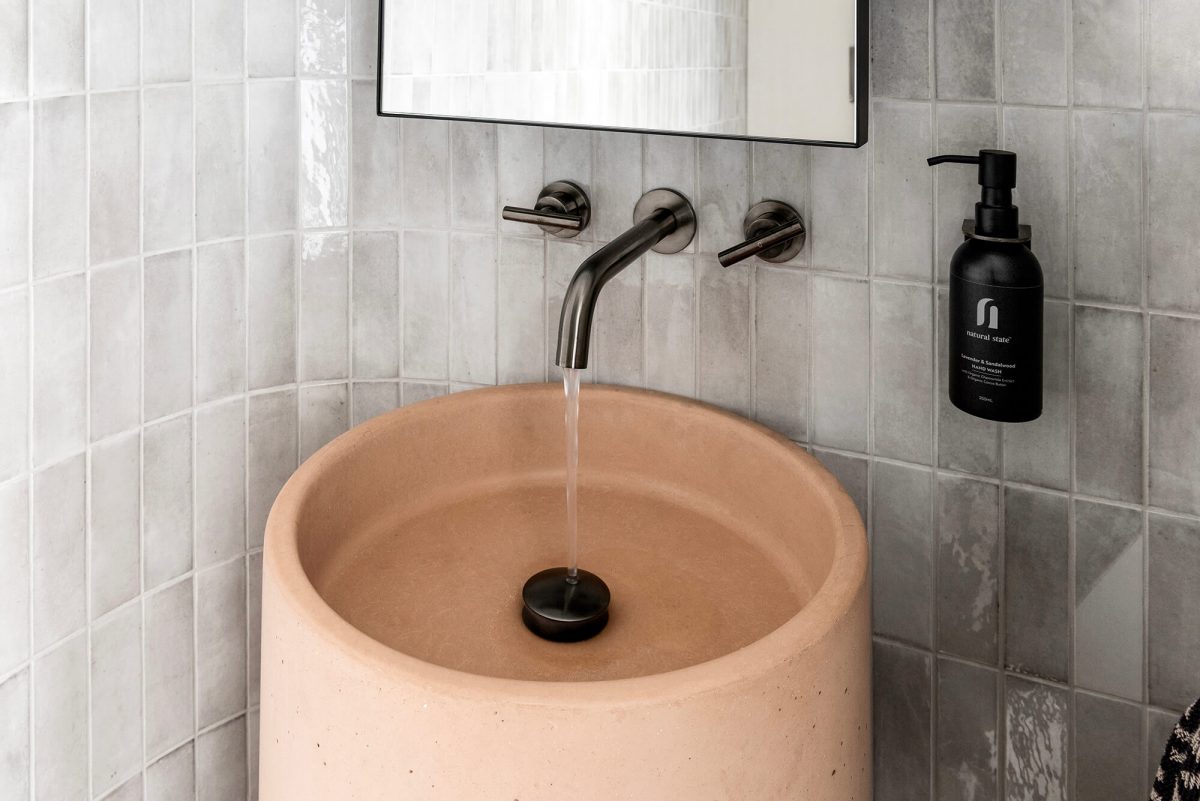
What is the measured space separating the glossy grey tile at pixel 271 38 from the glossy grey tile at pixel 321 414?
0.42 metres

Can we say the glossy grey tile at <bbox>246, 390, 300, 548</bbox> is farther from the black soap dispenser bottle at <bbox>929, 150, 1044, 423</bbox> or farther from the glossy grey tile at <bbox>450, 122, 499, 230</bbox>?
the black soap dispenser bottle at <bbox>929, 150, 1044, 423</bbox>

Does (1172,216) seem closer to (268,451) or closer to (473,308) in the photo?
(473,308)

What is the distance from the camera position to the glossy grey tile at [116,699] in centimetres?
120

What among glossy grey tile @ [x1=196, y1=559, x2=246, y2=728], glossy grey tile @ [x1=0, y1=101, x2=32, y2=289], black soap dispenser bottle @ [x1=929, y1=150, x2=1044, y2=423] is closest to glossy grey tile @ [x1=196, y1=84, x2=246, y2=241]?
glossy grey tile @ [x1=0, y1=101, x2=32, y2=289]

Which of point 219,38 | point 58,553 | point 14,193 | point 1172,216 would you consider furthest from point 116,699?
point 1172,216

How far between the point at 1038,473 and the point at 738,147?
0.50m

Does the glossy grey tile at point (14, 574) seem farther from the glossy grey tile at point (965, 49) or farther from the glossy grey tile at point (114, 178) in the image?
the glossy grey tile at point (965, 49)

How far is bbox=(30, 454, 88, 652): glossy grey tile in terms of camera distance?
111cm

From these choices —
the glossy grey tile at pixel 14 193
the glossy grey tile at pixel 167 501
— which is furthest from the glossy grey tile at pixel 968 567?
the glossy grey tile at pixel 14 193

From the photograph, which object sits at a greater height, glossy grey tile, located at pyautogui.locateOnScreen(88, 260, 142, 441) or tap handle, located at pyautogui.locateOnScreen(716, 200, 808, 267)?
tap handle, located at pyautogui.locateOnScreen(716, 200, 808, 267)

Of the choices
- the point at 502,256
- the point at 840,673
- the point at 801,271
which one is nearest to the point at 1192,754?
the point at 840,673

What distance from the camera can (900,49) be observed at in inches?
44.0

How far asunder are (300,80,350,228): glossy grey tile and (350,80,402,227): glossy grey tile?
1 centimetres

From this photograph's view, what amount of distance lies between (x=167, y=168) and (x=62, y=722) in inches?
25.0
